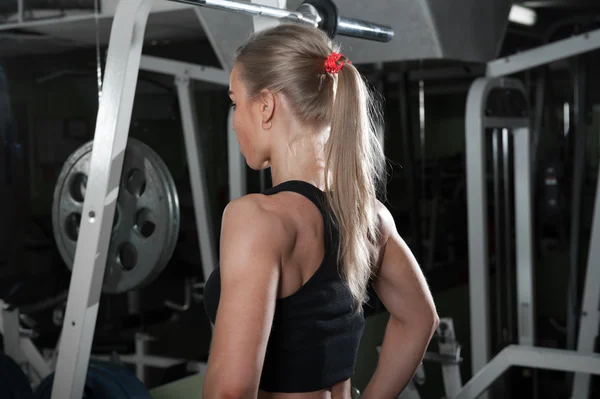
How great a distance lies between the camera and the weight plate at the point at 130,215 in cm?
185

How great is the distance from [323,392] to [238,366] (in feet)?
0.68

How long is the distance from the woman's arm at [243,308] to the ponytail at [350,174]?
148mm

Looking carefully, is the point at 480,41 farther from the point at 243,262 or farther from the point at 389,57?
the point at 243,262

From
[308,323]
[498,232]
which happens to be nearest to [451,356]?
[498,232]

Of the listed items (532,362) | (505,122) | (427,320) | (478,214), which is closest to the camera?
(427,320)

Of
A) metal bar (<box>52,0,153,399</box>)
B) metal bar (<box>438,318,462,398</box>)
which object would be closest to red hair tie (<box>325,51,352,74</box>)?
metal bar (<box>52,0,153,399</box>)

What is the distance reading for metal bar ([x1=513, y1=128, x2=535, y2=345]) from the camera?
285 cm

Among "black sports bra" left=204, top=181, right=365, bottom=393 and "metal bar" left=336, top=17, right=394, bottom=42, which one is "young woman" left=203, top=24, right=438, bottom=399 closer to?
"black sports bra" left=204, top=181, right=365, bottom=393

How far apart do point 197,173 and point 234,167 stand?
9.9 inches

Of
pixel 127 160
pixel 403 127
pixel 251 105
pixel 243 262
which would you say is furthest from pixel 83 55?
pixel 403 127

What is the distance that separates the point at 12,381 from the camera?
1.77 meters

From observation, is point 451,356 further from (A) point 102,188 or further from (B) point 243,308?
(B) point 243,308

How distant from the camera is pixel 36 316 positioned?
6.16 ft

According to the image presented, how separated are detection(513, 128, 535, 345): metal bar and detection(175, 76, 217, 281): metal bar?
1.16 meters
